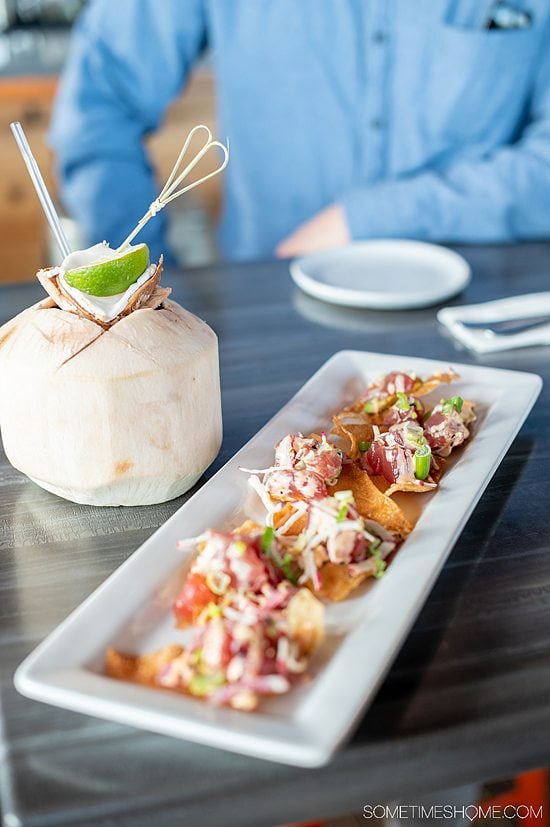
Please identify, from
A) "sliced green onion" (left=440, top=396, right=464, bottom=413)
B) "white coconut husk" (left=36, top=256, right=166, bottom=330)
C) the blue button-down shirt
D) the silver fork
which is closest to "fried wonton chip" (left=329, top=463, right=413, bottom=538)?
"sliced green onion" (left=440, top=396, right=464, bottom=413)

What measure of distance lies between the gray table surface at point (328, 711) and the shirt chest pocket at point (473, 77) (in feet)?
3.45

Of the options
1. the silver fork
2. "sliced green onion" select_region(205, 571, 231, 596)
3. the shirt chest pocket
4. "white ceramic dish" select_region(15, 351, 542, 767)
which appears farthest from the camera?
the shirt chest pocket

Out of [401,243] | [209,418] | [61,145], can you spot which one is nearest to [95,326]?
[209,418]

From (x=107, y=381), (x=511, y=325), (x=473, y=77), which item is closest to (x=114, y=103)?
(x=473, y=77)

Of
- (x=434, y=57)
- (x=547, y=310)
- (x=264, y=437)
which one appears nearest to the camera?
(x=264, y=437)

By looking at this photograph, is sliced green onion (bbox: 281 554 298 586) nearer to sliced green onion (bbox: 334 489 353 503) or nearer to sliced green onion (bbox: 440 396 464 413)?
sliced green onion (bbox: 334 489 353 503)

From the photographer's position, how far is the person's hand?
1705 mm

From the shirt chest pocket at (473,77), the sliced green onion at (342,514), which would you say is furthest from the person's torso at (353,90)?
the sliced green onion at (342,514)

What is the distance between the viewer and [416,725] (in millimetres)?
551

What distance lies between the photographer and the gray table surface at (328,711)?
506 millimetres

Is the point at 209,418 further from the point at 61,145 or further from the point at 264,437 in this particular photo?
the point at 61,145

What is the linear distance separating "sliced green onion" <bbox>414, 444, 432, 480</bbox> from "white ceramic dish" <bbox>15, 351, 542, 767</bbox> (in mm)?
21

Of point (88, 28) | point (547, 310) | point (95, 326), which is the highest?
point (88, 28)

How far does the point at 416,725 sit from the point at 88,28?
1.70m
